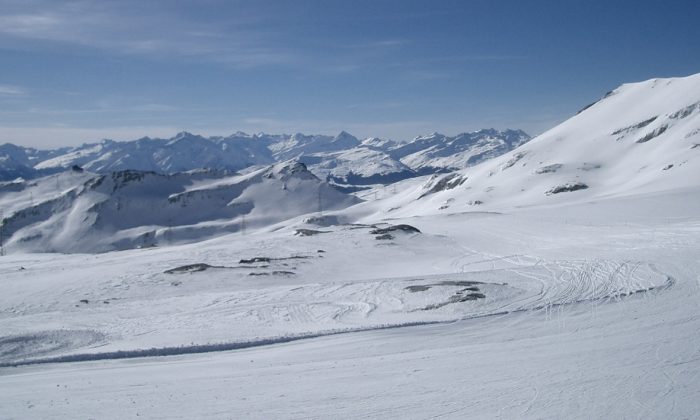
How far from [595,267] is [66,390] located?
1020 inches

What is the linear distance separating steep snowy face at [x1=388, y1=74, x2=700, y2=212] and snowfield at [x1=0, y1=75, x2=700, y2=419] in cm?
5924

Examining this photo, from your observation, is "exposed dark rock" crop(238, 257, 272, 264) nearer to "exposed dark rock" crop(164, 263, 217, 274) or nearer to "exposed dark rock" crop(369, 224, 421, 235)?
"exposed dark rock" crop(164, 263, 217, 274)

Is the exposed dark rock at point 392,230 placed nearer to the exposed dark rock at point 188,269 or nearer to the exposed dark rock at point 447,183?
the exposed dark rock at point 188,269

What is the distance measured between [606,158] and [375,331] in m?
128

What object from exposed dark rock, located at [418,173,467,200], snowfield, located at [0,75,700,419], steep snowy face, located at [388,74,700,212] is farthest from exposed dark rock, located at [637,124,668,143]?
snowfield, located at [0,75,700,419]

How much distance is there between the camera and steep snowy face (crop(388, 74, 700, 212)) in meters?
100

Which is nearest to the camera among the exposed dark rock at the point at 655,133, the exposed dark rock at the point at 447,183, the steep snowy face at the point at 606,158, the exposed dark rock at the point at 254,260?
the exposed dark rock at the point at 254,260

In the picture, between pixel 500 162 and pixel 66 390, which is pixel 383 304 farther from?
pixel 500 162

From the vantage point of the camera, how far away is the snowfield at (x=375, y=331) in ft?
39.9

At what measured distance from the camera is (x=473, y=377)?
13289 millimetres

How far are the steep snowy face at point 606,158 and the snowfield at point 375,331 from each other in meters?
59.2

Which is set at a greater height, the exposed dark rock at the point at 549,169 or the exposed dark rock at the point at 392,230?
the exposed dark rock at the point at 549,169

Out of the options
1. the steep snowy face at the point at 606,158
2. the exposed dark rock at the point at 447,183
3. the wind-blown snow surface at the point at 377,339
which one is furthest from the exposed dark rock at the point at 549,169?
the wind-blown snow surface at the point at 377,339

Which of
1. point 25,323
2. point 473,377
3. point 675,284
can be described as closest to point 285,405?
point 473,377
